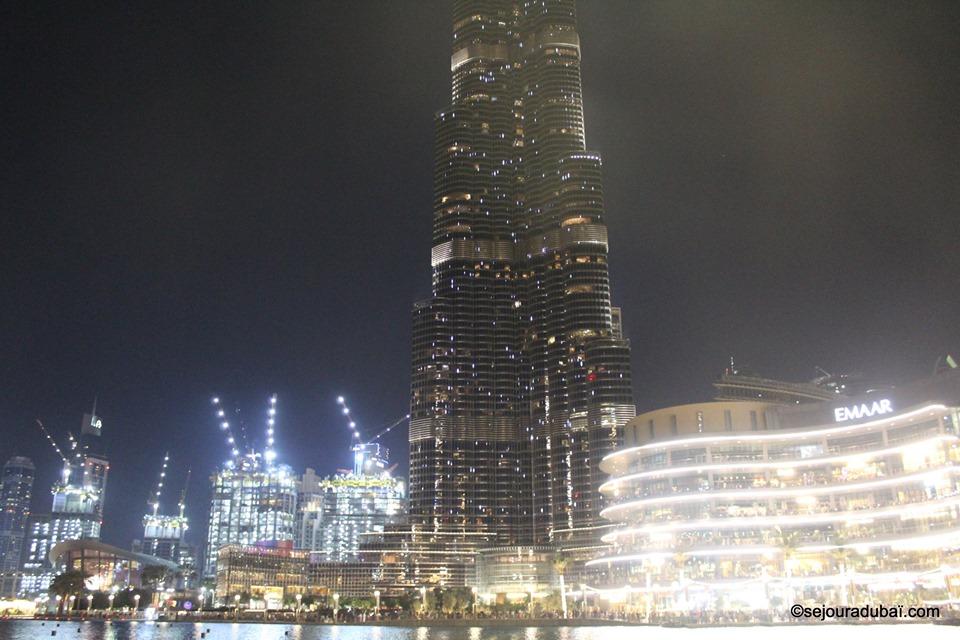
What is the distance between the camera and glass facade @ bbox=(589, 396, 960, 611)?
13500 centimetres

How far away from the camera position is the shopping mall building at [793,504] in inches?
5330

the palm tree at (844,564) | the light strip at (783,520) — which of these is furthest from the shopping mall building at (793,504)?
the palm tree at (844,564)

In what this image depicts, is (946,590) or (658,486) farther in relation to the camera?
(658,486)

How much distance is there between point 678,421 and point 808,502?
26.1 meters

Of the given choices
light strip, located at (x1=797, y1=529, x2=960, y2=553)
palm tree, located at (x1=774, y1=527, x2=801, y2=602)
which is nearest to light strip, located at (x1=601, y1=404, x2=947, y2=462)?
palm tree, located at (x1=774, y1=527, x2=801, y2=602)

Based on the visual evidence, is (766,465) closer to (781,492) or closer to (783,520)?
(781,492)

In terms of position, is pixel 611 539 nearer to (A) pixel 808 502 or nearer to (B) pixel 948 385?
(A) pixel 808 502

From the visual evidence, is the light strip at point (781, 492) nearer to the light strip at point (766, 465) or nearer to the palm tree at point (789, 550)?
the light strip at point (766, 465)

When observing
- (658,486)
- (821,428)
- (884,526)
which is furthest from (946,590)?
(658,486)

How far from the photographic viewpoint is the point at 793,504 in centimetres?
15138

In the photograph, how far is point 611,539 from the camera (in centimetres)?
17525

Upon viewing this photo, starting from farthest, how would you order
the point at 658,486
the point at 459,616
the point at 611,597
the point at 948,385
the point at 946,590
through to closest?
the point at 459,616, the point at 611,597, the point at 658,486, the point at 948,385, the point at 946,590

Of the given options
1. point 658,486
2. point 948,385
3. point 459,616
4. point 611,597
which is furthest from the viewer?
point 459,616

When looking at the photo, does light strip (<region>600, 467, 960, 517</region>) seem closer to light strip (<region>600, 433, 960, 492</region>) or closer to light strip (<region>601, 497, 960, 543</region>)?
light strip (<region>601, 497, 960, 543</region>)
